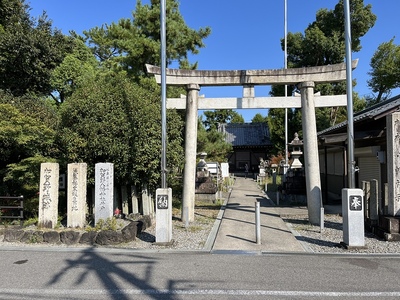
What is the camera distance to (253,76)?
10211mm

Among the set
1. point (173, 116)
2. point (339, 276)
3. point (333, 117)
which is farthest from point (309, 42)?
point (339, 276)

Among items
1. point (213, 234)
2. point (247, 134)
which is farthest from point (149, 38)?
point (247, 134)

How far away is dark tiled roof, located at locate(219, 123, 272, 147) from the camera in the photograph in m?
39.1

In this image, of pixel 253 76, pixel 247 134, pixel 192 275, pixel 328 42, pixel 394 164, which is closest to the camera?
pixel 192 275

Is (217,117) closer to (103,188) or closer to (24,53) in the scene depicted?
(24,53)

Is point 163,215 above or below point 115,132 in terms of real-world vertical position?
below

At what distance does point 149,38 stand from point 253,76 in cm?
721

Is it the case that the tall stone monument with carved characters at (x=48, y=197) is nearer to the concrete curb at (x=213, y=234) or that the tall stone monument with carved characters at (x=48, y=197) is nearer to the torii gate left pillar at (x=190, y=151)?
the torii gate left pillar at (x=190, y=151)

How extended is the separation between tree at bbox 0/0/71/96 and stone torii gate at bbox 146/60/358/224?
472 inches

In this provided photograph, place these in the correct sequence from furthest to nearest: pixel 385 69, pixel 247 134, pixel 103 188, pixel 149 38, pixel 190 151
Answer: pixel 247 134 < pixel 385 69 < pixel 149 38 < pixel 190 151 < pixel 103 188

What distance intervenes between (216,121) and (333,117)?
2485 centimetres

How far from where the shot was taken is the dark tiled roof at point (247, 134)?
128 feet

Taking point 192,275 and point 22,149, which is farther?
point 22,149

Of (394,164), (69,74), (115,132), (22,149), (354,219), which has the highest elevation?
(69,74)
